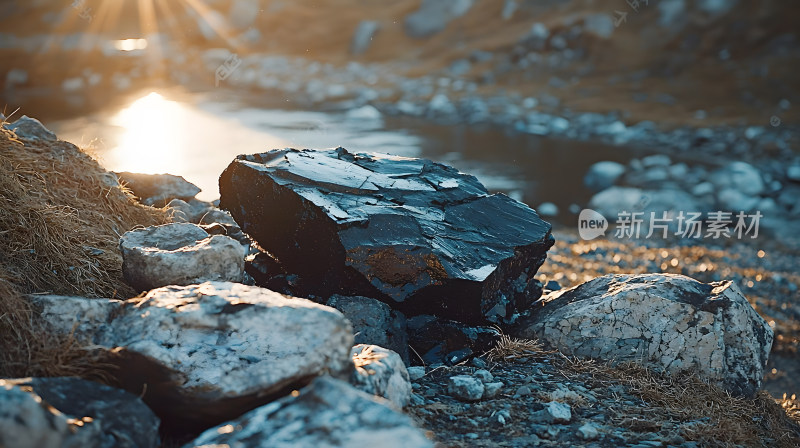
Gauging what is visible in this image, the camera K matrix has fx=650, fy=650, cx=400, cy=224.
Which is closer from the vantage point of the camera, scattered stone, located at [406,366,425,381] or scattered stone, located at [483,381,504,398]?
scattered stone, located at [483,381,504,398]

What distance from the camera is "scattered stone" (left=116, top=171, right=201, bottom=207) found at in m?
7.08

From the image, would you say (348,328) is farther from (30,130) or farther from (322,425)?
(30,130)

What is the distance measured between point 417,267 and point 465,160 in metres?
17.7

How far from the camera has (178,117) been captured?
87.2ft

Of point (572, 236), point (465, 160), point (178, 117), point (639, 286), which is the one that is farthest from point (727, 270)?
point (178, 117)

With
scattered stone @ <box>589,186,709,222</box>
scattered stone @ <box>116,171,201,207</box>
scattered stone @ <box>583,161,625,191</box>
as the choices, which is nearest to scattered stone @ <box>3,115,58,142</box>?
scattered stone @ <box>116,171,201,207</box>

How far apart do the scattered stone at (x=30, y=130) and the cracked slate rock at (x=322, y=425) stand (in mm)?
4329

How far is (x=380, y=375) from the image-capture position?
3748 mm

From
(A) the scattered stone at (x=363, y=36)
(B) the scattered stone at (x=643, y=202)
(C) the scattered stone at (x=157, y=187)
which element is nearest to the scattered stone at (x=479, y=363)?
(C) the scattered stone at (x=157, y=187)

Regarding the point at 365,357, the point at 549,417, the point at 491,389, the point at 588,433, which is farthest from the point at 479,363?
the point at 365,357

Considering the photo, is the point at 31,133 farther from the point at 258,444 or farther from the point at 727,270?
the point at 727,270

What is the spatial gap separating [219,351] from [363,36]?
41051mm

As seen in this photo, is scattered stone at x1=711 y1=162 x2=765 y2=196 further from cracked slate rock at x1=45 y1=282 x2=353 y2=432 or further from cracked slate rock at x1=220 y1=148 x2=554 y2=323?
cracked slate rock at x1=45 y1=282 x2=353 y2=432

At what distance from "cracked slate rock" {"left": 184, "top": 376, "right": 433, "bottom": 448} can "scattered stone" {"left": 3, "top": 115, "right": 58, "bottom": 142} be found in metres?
4.33
